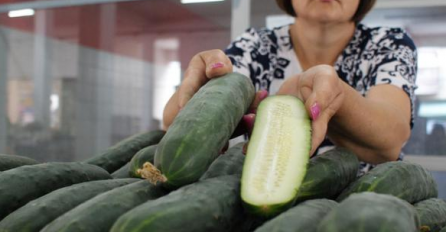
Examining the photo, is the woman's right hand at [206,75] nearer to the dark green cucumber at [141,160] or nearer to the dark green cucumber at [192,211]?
the dark green cucumber at [141,160]

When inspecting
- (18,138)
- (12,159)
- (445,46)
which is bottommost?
(18,138)

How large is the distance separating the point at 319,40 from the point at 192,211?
36.5 inches

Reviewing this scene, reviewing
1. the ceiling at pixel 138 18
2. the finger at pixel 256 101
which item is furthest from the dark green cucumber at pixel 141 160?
the ceiling at pixel 138 18

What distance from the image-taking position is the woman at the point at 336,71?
0.83m

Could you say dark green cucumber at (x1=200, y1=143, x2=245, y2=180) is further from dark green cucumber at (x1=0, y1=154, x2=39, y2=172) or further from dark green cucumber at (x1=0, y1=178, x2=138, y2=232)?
dark green cucumber at (x1=0, y1=154, x2=39, y2=172)

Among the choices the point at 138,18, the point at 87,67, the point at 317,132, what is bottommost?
the point at 87,67

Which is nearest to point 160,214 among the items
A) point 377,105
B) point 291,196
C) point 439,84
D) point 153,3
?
point 291,196

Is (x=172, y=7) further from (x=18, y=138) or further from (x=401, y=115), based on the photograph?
(x=401, y=115)

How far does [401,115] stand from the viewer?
1.05 metres

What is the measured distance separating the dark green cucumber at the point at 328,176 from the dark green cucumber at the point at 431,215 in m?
0.11

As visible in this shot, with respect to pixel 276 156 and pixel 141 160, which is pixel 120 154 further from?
pixel 276 156

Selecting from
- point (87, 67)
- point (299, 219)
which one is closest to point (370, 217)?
point (299, 219)

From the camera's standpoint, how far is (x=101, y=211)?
0.56 meters

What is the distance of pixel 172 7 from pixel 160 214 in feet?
11.9
